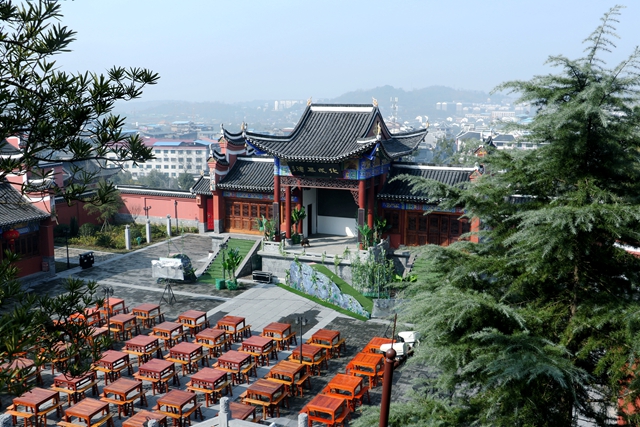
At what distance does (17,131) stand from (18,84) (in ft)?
1.65

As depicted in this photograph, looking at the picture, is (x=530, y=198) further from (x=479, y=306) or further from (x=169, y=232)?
(x=169, y=232)

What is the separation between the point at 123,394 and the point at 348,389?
4730 mm

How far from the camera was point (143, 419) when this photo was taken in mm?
11211

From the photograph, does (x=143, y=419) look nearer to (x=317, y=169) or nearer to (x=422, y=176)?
(x=317, y=169)

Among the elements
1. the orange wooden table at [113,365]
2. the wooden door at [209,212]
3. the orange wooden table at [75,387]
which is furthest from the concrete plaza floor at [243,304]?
the wooden door at [209,212]

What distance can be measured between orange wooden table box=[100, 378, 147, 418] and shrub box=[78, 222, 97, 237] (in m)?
17.0

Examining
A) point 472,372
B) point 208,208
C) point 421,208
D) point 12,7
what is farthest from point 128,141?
point 208,208

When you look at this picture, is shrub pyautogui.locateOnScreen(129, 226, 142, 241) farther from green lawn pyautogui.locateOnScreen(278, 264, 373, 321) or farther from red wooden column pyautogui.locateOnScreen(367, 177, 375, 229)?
red wooden column pyautogui.locateOnScreen(367, 177, 375, 229)

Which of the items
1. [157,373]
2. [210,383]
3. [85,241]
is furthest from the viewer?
[85,241]

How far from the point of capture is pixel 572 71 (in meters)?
6.66

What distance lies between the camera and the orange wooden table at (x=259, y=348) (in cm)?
1445

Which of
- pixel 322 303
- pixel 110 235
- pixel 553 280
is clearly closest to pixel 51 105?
pixel 553 280

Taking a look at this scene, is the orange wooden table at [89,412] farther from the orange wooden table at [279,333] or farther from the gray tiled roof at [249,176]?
the gray tiled roof at [249,176]

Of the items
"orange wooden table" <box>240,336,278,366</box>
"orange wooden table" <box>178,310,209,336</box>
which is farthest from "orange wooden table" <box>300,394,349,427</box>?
"orange wooden table" <box>178,310,209,336</box>
